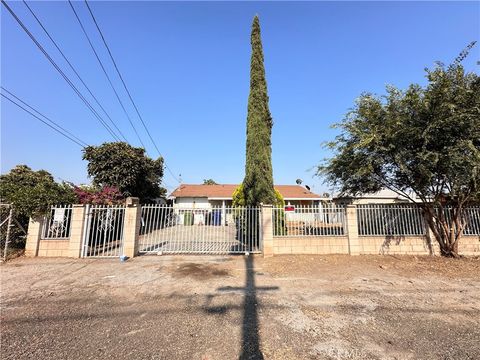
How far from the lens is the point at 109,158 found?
14.6 meters

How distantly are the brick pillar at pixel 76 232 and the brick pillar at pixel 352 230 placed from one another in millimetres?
9565

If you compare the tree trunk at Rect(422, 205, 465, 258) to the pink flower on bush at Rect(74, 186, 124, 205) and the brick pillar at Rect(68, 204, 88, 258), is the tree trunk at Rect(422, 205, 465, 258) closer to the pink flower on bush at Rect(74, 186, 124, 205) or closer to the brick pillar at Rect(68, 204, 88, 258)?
the brick pillar at Rect(68, 204, 88, 258)

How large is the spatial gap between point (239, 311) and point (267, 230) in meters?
4.65

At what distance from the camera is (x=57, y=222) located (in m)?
8.62

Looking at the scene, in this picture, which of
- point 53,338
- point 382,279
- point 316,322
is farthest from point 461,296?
point 53,338

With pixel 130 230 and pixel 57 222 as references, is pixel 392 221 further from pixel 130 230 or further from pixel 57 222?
pixel 57 222

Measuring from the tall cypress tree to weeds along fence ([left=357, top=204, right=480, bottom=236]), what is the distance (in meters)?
3.75

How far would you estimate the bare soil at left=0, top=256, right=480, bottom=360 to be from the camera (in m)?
3.24

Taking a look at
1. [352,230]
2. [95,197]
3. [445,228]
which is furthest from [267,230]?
[95,197]

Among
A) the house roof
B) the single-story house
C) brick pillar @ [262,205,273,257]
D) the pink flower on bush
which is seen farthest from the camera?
the house roof

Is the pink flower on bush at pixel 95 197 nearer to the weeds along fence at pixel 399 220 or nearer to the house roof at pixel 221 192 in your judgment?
the weeds along fence at pixel 399 220

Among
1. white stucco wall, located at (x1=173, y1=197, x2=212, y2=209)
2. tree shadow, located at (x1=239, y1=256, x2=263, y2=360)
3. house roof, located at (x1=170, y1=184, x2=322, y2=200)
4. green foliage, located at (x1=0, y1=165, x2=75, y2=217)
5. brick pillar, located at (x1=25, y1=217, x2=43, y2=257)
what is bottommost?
tree shadow, located at (x1=239, y1=256, x2=263, y2=360)

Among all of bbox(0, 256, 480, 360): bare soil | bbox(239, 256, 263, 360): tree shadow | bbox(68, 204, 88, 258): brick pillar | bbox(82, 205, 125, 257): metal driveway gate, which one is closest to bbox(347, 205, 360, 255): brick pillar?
bbox(0, 256, 480, 360): bare soil

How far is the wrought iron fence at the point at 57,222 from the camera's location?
8.45 metres
